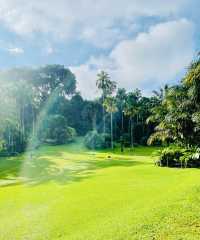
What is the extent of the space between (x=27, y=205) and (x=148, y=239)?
7.76 m

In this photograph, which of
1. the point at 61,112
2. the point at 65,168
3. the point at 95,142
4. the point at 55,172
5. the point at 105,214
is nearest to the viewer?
the point at 105,214

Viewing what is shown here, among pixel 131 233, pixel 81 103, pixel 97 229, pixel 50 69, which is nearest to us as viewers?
pixel 131 233

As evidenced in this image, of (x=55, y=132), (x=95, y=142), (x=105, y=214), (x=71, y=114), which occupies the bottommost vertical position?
(x=105, y=214)

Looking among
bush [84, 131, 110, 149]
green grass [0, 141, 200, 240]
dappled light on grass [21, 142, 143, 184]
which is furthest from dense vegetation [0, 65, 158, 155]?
green grass [0, 141, 200, 240]

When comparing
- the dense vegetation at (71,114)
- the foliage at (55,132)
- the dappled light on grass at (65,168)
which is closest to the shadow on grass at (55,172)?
the dappled light on grass at (65,168)

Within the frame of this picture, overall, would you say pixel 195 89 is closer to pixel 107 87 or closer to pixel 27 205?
pixel 27 205

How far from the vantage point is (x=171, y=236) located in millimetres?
8773

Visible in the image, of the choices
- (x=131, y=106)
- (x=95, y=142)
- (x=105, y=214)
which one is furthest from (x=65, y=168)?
(x=131, y=106)

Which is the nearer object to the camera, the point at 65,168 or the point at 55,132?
the point at 65,168

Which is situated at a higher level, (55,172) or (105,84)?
(105,84)

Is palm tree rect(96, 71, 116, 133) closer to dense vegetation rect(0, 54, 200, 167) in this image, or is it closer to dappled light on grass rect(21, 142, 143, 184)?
dense vegetation rect(0, 54, 200, 167)

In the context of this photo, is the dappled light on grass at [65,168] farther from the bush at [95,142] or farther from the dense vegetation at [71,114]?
the bush at [95,142]

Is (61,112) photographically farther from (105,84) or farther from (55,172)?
(55,172)

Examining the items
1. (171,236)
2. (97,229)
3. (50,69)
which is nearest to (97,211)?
(97,229)
